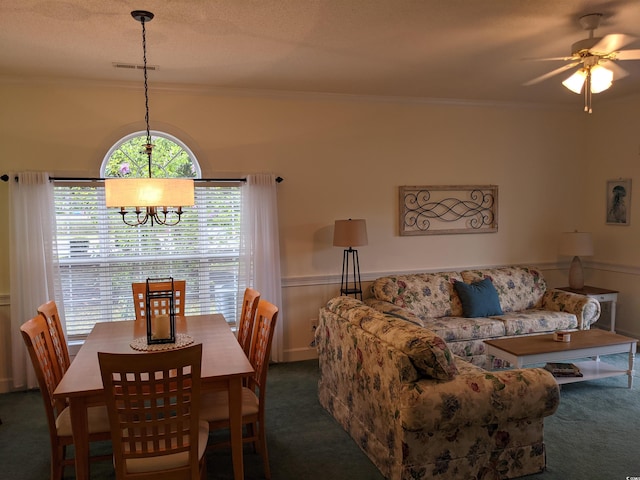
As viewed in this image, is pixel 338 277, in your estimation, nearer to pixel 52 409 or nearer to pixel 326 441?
pixel 326 441

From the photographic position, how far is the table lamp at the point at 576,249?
5.46 metres

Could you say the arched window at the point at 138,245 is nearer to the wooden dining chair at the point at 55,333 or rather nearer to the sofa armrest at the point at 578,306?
the wooden dining chair at the point at 55,333

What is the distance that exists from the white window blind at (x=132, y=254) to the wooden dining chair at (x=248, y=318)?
4.09 ft

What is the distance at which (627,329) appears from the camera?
5.60 m

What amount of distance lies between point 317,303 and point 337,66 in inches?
93.7

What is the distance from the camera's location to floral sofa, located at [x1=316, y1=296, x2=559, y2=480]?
262 centimetres

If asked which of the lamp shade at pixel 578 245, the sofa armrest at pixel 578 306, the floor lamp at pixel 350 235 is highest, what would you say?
the floor lamp at pixel 350 235

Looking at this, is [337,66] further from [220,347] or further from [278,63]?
[220,347]

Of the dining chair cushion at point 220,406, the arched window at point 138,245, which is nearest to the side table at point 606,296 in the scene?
the arched window at point 138,245

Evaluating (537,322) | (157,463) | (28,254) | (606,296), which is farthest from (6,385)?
(606,296)

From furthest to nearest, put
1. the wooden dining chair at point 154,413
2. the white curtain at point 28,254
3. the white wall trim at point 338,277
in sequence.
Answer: the white wall trim at point 338,277 → the white curtain at point 28,254 → the wooden dining chair at point 154,413

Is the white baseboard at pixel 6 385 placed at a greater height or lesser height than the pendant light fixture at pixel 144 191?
lesser

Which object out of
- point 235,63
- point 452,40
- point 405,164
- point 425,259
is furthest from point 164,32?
point 425,259

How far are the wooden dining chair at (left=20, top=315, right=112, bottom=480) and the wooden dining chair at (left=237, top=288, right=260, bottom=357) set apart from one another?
103cm
